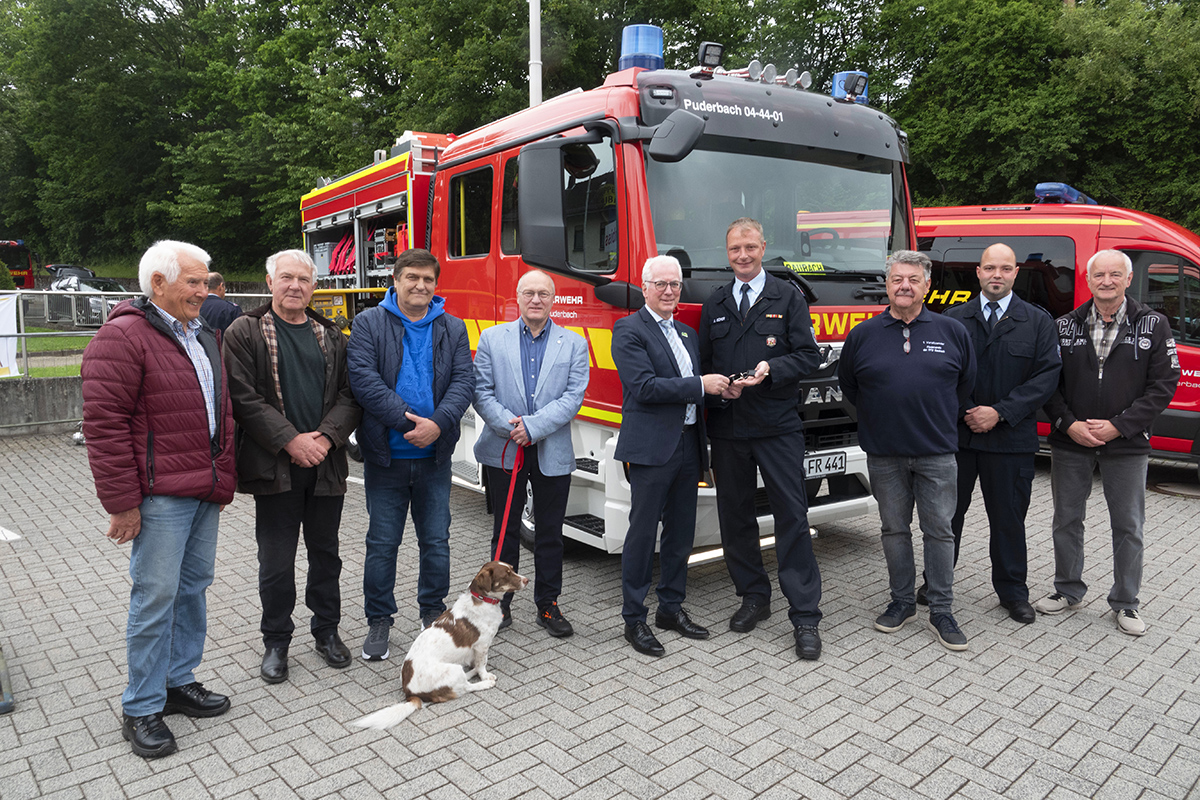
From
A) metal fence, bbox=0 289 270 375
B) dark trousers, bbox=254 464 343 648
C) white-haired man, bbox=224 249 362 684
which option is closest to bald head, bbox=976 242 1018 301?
white-haired man, bbox=224 249 362 684

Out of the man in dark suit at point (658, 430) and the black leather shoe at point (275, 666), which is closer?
the black leather shoe at point (275, 666)

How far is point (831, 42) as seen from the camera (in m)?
18.1

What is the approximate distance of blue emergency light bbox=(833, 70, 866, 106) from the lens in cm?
533

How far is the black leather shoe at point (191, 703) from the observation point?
3469mm

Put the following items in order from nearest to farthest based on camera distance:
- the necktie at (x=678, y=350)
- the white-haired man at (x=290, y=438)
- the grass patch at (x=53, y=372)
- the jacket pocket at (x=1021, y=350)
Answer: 1. the white-haired man at (x=290, y=438)
2. the necktie at (x=678, y=350)
3. the jacket pocket at (x=1021, y=350)
4. the grass patch at (x=53, y=372)

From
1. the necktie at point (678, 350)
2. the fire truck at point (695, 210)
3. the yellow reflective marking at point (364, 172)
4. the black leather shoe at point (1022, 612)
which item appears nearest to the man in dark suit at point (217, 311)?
the yellow reflective marking at point (364, 172)

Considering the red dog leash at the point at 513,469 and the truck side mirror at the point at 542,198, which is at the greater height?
the truck side mirror at the point at 542,198

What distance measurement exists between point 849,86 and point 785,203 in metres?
1.25

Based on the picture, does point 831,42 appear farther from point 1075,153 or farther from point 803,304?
point 803,304

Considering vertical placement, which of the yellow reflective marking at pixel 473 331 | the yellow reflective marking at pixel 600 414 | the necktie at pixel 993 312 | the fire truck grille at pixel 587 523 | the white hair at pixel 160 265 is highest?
the white hair at pixel 160 265

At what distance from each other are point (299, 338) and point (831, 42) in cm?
1748

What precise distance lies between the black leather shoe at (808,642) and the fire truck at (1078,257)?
5.39 meters

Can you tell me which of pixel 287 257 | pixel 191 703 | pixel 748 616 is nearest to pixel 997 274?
pixel 748 616

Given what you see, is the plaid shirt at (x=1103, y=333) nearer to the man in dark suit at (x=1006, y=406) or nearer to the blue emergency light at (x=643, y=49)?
the man in dark suit at (x=1006, y=406)
